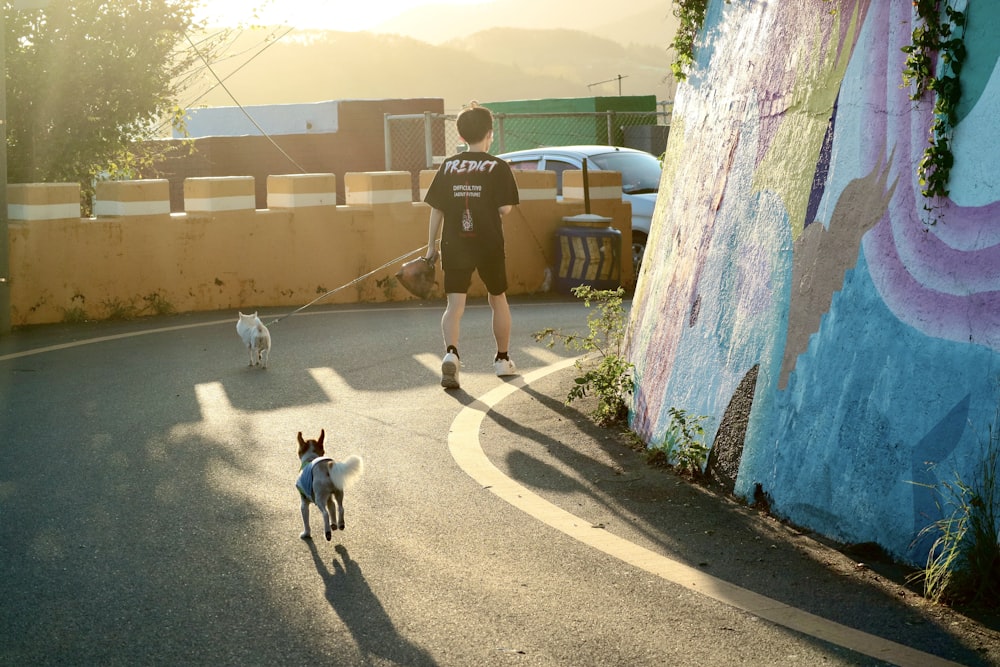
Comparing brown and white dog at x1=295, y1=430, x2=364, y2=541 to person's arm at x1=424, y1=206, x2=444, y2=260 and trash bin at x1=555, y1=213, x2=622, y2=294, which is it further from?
trash bin at x1=555, y1=213, x2=622, y2=294

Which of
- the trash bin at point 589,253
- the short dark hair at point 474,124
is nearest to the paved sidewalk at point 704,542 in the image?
the short dark hair at point 474,124

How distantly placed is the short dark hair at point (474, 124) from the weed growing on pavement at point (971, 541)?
5320mm

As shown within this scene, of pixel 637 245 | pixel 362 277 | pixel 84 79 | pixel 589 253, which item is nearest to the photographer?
pixel 362 277

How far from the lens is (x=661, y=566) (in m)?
5.38

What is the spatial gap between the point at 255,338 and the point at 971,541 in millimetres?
6490

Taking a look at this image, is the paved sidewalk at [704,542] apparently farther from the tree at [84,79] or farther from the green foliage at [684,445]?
the tree at [84,79]

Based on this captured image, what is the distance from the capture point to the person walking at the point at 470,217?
940 cm

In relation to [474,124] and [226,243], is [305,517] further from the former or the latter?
[226,243]

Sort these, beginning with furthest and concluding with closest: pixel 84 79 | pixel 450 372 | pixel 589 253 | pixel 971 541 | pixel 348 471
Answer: pixel 589 253
pixel 84 79
pixel 450 372
pixel 348 471
pixel 971 541

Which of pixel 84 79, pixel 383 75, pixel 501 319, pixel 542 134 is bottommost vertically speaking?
pixel 501 319

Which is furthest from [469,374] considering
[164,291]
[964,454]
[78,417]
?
[964,454]

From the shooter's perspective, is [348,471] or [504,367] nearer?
[348,471]

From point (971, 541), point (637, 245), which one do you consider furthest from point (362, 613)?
point (637, 245)

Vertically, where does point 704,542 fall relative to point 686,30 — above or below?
below
